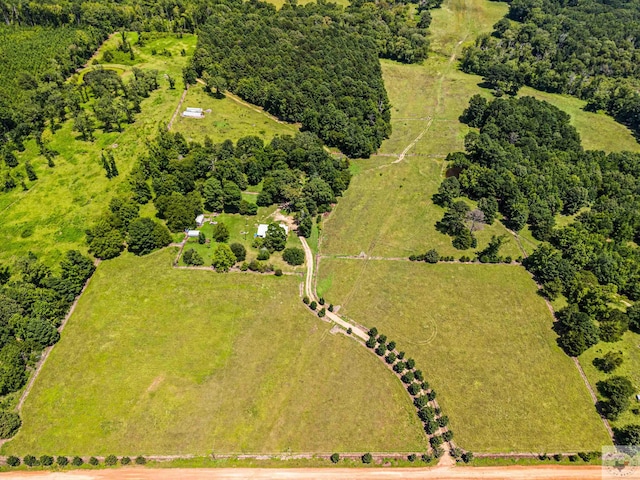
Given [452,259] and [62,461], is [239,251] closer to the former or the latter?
[62,461]

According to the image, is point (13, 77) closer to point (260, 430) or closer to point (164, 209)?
point (164, 209)

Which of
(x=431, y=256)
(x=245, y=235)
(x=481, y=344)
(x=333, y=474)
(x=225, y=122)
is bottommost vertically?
(x=333, y=474)

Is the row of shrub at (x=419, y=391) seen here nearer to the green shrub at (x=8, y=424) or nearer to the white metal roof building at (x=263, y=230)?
the white metal roof building at (x=263, y=230)

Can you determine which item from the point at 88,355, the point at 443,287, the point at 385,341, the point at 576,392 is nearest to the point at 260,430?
the point at 385,341

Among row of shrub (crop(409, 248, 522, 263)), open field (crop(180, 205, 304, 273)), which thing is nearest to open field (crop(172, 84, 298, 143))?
open field (crop(180, 205, 304, 273))

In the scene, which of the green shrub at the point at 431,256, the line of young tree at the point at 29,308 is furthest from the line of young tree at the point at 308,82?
the line of young tree at the point at 29,308

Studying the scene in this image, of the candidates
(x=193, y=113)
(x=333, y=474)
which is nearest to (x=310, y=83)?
(x=193, y=113)
